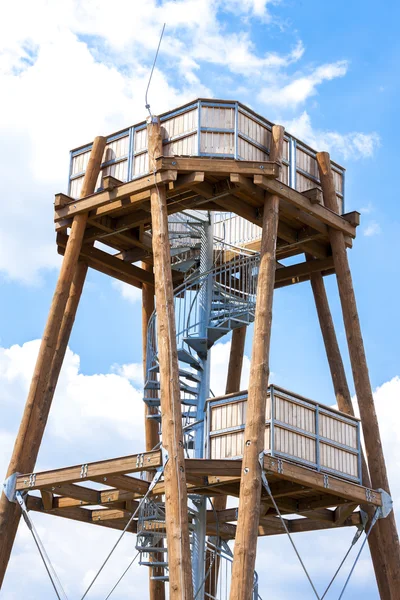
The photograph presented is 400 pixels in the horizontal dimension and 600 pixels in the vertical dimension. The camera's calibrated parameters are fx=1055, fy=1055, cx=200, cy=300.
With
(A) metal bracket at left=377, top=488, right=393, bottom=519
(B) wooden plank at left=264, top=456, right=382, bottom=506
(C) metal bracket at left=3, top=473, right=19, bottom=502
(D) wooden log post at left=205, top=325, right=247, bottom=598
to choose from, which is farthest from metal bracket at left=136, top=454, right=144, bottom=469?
(D) wooden log post at left=205, top=325, right=247, bottom=598

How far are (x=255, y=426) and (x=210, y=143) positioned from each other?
5.95 meters

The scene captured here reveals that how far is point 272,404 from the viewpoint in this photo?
19.6 meters

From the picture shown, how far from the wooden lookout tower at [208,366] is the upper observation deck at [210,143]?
0.03m

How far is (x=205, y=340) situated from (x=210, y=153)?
13.4 feet

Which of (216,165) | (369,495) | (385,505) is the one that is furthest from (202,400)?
(216,165)

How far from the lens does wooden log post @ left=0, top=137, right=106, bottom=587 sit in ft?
68.3

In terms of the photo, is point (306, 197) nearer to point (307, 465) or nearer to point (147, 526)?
point (307, 465)

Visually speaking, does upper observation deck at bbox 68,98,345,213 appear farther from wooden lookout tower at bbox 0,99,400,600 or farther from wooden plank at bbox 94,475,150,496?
wooden plank at bbox 94,475,150,496

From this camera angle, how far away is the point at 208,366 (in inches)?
910

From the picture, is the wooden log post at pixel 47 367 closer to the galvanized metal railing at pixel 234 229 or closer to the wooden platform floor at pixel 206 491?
the wooden platform floor at pixel 206 491

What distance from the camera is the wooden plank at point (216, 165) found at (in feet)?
68.0

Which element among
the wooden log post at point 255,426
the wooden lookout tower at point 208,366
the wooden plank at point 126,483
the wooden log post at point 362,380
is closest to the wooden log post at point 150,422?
the wooden lookout tower at point 208,366

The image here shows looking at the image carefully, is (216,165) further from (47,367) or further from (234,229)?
(234,229)

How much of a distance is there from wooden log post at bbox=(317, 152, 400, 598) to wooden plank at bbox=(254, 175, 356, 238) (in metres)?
0.22
